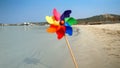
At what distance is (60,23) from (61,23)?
0.04ft

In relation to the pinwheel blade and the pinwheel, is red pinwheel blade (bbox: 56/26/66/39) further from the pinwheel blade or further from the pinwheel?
the pinwheel blade

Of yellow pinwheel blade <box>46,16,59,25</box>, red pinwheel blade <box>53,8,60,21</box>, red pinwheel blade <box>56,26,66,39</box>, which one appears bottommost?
red pinwheel blade <box>56,26,66,39</box>

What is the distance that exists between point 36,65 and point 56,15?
2.81ft

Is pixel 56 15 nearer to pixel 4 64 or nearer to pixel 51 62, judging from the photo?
pixel 51 62

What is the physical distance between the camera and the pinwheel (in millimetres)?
1937

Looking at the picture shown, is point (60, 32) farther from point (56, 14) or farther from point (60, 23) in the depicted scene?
point (56, 14)

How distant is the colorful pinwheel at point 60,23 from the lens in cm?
194

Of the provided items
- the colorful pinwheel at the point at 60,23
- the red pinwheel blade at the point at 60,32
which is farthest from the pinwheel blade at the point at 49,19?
the red pinwheel blade at the point at 60,32

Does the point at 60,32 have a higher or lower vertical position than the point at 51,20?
lower

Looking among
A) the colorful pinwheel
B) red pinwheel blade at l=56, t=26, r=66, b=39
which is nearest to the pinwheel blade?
the colorful pinwheel

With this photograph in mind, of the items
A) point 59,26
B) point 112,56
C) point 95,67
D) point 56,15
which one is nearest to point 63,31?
point 59,26

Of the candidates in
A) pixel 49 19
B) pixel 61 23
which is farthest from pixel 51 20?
pixel 61 23

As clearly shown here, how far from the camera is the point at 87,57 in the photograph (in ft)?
9.19

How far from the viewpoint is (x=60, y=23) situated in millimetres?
2006
